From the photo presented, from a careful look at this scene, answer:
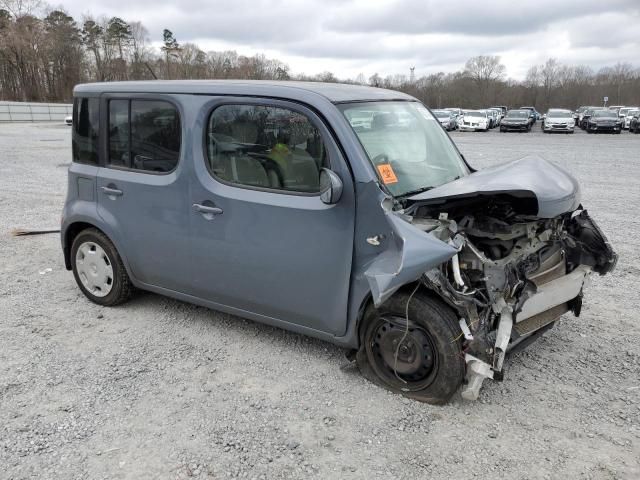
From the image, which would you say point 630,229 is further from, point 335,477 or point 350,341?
point 335,477

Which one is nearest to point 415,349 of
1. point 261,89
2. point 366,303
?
point 366,303

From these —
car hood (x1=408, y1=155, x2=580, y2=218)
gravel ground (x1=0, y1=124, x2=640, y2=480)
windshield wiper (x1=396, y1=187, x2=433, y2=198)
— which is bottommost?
gravel ground (x1=0, y1=124, x2=640, y2=480)

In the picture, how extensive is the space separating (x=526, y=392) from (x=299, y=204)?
190 cm

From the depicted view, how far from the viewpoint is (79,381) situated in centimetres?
346

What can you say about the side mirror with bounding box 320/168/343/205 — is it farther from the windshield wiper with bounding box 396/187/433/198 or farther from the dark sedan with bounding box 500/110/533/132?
the dark sedan with bounding box 500/110/533/132

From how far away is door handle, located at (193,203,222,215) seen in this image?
3622 millimetres

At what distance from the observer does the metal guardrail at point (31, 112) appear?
4309cm

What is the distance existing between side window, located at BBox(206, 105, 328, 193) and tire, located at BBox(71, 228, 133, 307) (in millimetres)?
1446

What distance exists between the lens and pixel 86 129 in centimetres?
442

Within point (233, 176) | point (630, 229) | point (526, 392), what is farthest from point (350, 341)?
point (630, 229)

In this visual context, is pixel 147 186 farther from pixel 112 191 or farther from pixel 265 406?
pixel 265 406

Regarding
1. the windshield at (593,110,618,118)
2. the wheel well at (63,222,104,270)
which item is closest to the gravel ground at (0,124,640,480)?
the wheel well at (63,222,104,270)

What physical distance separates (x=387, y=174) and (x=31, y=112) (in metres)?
50.0

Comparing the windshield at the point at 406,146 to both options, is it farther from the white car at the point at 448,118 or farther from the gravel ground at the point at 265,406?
the white car at the point at 448,118
